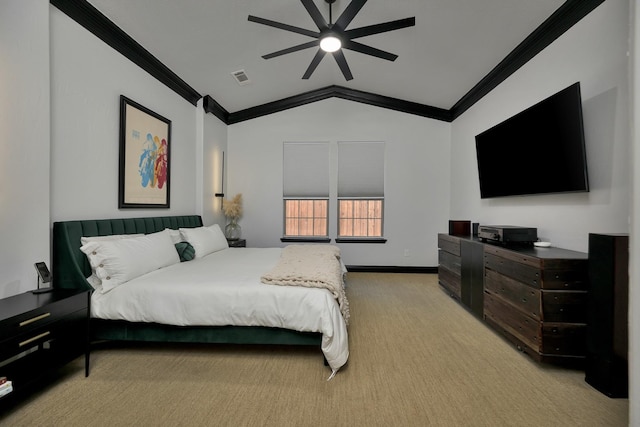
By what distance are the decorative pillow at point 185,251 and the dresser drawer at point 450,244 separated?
3.20 metres

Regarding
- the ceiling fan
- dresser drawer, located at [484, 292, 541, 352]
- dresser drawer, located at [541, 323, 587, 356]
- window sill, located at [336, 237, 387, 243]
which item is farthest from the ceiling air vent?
dresser drawer, located at [541, 323, 587, 356]

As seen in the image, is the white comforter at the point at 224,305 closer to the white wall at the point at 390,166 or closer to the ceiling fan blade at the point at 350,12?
the ceiling fan blade at the point at 350,12

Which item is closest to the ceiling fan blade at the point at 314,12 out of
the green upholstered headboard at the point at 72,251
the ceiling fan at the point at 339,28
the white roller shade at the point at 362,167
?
the ceiling fan at the point at 339,28

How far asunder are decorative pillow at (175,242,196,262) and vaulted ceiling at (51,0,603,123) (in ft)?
6.83

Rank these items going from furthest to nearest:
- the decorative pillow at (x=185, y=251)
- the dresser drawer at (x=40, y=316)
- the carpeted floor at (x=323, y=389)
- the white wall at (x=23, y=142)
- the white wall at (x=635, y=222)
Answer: the decorative pillow at (x=185, y=251) → the white wall at (x=23, y=142) → the carpeted floor at (x=323, y=389) → the dresser drawer at (x=40, y=316) → the white wall at (x=635, y=222)

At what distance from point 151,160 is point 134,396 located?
2.55 metres

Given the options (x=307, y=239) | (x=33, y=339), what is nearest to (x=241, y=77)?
(x=307, y=239)

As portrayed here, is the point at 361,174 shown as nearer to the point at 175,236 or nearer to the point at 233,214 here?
the point at 233,214

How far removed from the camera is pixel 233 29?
10.8 feet

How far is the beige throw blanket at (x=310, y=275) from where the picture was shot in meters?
2.31

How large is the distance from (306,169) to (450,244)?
279 centimetres

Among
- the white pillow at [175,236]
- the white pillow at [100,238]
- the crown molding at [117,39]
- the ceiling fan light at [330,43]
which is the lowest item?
the white pillow at [175,236]

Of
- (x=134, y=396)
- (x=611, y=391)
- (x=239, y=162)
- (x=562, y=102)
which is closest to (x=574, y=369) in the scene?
(x=611, y=391)

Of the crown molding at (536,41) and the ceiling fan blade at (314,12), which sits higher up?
the crown molding at (536,41)
